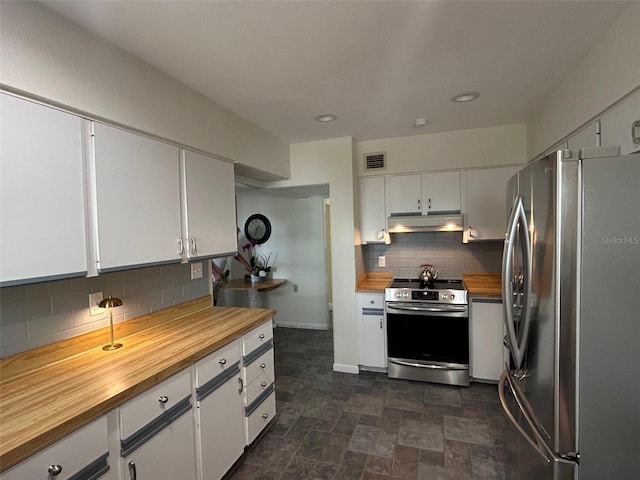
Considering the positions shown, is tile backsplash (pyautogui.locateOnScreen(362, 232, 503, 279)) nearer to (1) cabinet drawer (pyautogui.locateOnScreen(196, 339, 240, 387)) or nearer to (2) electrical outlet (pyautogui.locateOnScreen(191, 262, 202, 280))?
(2) electrical outlet (pyautogui.locateOnScreen(191, 262, 202, 280))

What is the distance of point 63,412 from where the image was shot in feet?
3.49

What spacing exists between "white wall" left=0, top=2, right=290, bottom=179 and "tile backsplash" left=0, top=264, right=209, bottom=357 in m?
0.87

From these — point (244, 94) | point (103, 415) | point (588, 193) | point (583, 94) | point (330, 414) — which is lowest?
point (330, 414)

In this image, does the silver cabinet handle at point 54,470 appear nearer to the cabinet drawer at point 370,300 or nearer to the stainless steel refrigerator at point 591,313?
the stainless steel refrigerator at point 591,313

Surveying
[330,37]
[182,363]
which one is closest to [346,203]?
[330,37]

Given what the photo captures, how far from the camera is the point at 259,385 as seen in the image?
2203mm

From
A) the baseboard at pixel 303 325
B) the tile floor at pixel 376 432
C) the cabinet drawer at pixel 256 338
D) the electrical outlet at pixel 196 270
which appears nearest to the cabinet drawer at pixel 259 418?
the tile floor at pixel 376 432

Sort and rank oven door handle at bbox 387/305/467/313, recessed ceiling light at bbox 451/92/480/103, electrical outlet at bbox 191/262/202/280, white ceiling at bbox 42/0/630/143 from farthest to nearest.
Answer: oven door handle at bbox 387/305/467/313 < electrical outlet at bbox 191/262/202/280 < recessed ceiling light at bbox 451/92/480/103 < white ceiling at bbox 42/0/630/143

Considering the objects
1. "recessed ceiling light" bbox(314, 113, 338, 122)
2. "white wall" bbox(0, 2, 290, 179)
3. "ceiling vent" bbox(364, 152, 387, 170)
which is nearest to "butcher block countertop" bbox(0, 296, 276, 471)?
"white wall" bbox(0, 2, 290, 179)

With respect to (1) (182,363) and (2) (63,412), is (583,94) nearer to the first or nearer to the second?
(1) (182,363)

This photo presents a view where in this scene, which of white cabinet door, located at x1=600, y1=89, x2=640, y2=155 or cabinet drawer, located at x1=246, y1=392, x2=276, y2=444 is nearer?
white cabinet door, located at x1=600, y1=89, x2=640, y2=155

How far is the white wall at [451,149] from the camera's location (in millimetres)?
3064

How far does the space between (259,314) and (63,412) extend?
132cm

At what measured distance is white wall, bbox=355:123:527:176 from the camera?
3.06 metres
